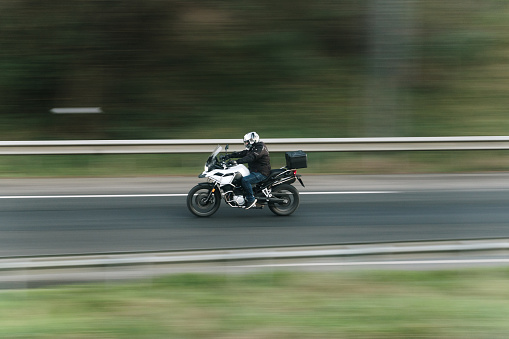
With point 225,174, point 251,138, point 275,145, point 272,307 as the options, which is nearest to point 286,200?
point 225,174

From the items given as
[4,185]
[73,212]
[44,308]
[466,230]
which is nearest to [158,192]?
[73,212]

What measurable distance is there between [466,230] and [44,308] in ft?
20.7

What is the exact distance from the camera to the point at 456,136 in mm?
15375

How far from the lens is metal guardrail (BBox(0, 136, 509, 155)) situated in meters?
13.6

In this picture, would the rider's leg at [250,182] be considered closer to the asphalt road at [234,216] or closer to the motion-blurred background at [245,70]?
the asphalt road at [234,216]

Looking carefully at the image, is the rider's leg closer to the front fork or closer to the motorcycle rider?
the motorcycle rider

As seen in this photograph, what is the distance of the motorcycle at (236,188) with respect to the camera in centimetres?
995

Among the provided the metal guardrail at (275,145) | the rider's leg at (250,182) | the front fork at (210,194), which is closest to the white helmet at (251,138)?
the rider's leg at (250,182)

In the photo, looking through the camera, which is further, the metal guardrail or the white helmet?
the metal guardrail

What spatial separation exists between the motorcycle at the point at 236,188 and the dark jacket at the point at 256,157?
13 centimetres

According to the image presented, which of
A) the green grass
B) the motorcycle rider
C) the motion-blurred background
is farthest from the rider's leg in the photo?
the motion-blurred background

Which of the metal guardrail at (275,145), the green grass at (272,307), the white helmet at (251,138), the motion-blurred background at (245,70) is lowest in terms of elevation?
the green grass at (272,307)

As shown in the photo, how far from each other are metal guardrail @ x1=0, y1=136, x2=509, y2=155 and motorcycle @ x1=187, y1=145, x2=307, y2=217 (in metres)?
3.48

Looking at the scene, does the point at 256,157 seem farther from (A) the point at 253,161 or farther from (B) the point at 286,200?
(B) the point at 286,200
